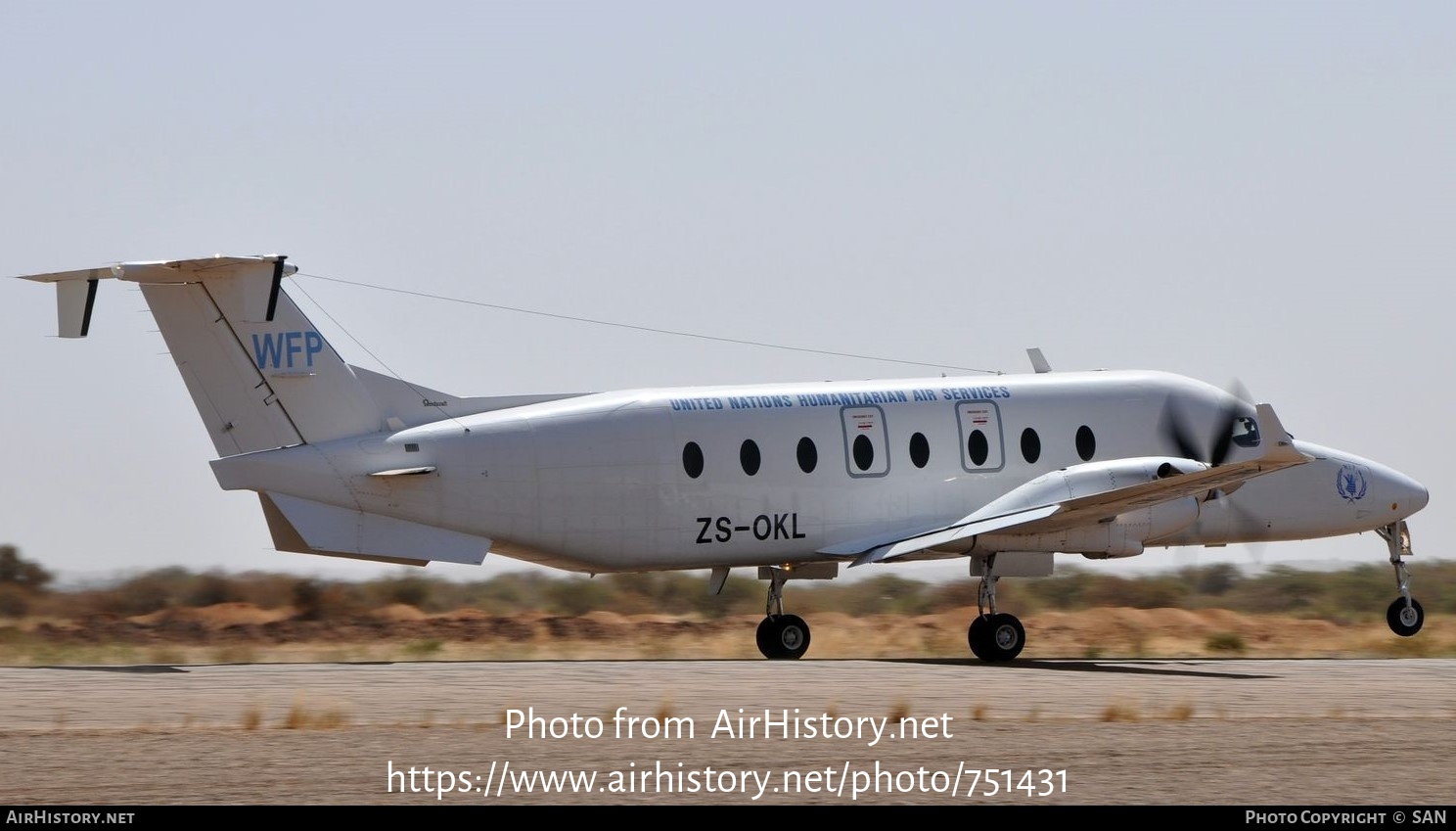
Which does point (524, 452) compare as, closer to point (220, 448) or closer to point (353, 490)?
point (353, 490)

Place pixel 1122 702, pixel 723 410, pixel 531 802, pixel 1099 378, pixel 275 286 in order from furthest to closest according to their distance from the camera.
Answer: pixel 1099 378 → pixel 723 410 → pixel 275 286 → pixel 1122 702 → pixel 531 802

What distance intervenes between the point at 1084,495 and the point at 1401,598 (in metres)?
7.99

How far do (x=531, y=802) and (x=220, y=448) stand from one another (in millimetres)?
13925

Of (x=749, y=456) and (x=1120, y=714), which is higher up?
(x=749, y=456)

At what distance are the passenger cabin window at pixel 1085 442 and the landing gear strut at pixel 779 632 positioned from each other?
5221 millimetres

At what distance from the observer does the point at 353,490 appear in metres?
26.9

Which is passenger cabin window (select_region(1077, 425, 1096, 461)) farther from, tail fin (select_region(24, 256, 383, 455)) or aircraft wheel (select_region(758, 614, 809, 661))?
tail fin (select_region(24, 256, 383, 455))

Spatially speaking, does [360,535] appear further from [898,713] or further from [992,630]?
[898,713]

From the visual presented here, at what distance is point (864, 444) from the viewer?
97.3ft

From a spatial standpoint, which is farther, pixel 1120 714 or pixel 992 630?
pixel 992 630

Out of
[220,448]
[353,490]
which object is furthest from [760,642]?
[220,448]

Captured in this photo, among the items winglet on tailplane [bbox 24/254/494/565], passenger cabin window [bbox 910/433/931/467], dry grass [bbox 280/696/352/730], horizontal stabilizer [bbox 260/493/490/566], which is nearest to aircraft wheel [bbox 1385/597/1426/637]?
passenger cabin window [bbox 910/433/931/467]

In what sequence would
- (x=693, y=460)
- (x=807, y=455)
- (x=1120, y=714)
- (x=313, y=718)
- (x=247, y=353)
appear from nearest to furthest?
(x=313, y=718)
(x=1120, y=714)
(x=247, y=353)
(x=693, y=460)
(x=807, y=455)

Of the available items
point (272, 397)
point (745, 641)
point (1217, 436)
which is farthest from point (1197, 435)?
point (272, 397)
